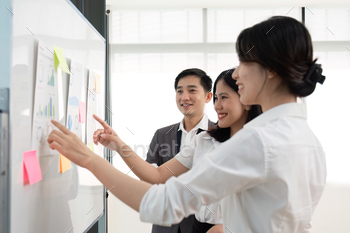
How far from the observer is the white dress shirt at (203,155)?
→ 4.37 feet

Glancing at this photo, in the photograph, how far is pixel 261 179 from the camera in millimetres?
685

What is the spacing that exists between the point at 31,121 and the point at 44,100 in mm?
105

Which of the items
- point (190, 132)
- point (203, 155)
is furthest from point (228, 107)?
point (190, 132)

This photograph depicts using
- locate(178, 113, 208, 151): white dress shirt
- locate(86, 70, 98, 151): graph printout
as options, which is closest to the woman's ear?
locate(86, 70, 98, 151): graph printout

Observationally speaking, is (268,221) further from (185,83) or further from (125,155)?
(185,83)

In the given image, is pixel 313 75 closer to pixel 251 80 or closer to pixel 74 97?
pixel 251 80

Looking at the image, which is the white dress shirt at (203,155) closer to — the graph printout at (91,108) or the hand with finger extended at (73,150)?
the graph printout at (91,108)

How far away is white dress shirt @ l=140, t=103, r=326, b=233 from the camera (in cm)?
68

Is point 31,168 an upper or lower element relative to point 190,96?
lower

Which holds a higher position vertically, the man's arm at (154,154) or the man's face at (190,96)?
the man's face at (190,96)

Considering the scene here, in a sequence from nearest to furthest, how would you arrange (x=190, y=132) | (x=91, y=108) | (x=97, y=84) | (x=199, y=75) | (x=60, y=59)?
1. (x=60, y=59)
2. (x=91, y=108)
3. (x=97, y=84)
4. (x=190, y=132)
5. (x=199, y=75)

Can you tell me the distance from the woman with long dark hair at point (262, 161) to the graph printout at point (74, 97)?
35cm

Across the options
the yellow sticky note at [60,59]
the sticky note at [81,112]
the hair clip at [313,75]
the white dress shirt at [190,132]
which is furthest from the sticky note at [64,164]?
the white dress shirt at [190,132]

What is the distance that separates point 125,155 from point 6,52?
1.93ft
